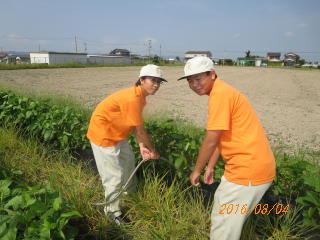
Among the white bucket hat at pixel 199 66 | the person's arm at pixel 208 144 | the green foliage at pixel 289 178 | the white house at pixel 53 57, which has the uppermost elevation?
the white house at pixel 53 57

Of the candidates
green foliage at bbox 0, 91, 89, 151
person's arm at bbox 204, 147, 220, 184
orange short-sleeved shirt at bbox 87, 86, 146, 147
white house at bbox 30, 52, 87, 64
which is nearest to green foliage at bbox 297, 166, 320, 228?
person's arm at bbox 204, 147, 220, 184

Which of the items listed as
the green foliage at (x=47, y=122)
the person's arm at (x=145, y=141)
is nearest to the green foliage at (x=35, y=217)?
the person's arm at (x=145, y=141)

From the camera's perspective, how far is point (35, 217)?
1.82 m

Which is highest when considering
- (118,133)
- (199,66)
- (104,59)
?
(104,59)

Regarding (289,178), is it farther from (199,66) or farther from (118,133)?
(118,133)

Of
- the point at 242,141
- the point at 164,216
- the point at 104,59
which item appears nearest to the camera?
the point at 242,141

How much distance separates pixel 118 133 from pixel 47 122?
6.34 ft

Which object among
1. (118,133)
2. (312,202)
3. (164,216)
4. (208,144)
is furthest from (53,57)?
(312,202)

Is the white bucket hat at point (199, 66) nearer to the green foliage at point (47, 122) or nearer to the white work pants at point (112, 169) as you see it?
the white work pants at point (112, 169)

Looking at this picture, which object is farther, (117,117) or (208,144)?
(117,117)

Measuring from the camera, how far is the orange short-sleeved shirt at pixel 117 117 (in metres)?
2.27

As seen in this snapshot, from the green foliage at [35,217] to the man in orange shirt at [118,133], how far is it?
0.73 metres

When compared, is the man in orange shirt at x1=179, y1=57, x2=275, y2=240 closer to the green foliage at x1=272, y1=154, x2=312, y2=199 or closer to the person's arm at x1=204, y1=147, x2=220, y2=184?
the person's arm at x1=204, y1=147, x2=220, y2=184

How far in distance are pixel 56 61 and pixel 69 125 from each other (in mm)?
50451
